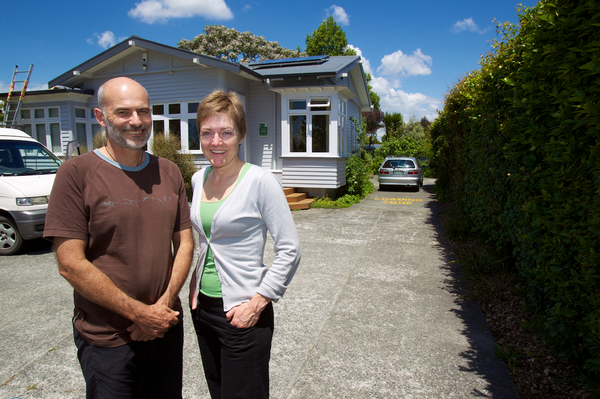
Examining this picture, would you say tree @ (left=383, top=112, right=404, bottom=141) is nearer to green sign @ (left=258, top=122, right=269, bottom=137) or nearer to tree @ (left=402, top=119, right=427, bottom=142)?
tree @ (left=402, top=119, right=427, bottom=142)

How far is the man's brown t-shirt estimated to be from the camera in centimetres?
158

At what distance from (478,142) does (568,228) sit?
3.66 m

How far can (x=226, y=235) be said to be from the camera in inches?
68.4

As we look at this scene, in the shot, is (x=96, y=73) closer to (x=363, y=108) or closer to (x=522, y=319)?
(x=363, y=108)

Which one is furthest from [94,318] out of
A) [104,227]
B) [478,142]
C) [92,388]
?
[478,142]

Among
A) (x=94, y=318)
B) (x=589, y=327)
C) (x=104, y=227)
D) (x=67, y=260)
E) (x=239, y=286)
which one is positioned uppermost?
(x=104, y=227)

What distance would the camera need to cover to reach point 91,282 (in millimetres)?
1572

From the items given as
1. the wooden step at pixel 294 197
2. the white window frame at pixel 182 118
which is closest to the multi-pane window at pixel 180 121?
the white window frame at pixel 182 118

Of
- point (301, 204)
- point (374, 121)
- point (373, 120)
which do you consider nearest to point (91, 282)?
point (301, 204)

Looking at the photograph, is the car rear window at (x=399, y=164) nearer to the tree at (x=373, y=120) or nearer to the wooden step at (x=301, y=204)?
the wooden step at (x=301, y=204)

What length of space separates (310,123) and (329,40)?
25.3m

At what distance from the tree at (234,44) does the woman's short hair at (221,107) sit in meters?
36.3

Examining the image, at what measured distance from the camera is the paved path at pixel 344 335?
107 inches

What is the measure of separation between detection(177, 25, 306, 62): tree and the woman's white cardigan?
1441 inches
